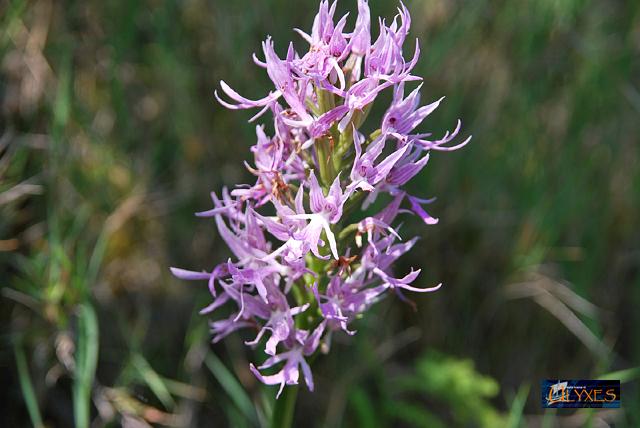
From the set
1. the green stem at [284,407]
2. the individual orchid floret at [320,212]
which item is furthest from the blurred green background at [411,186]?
the individual orchid floret at [320,212]

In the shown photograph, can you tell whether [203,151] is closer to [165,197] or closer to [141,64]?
[165,197]

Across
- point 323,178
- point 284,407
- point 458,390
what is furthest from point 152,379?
point 323,178

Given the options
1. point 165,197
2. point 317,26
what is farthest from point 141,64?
point 317,26

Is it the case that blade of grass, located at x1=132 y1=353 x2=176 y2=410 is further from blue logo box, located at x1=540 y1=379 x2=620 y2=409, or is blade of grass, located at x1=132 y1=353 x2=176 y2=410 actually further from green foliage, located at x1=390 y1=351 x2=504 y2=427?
blue logo box, located at x1=540 y1=379 x2=620 y2=409

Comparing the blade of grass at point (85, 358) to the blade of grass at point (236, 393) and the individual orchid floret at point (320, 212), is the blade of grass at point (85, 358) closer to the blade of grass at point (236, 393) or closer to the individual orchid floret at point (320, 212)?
the blade of grass at point (236, 393)

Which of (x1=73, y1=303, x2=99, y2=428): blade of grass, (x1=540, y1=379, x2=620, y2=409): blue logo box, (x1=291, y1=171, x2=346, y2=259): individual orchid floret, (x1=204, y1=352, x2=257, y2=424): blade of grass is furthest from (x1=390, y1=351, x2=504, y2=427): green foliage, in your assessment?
(x1=291, y1=171, x2=346, y2=259): individual orchid floret

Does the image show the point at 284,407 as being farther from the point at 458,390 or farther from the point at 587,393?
the point at 587,393
